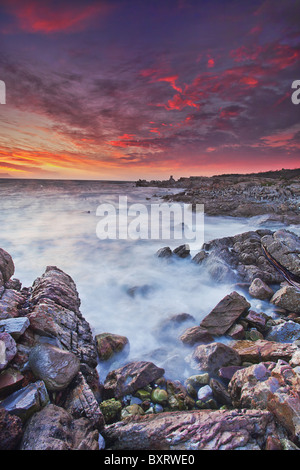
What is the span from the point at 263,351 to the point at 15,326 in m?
3.96

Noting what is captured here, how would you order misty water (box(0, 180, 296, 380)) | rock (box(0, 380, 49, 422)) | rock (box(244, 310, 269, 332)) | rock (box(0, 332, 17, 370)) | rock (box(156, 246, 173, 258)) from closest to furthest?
rock (box(0, 380, 49, 422))
rock (box(0, 332, 17, 370))
rock (box(244, 310, 269, 332))
misty water (box(0, 180, 296, 380))
rock (box(156, 246, 173, 258))

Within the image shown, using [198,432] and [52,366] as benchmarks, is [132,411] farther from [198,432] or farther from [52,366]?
[52,366]

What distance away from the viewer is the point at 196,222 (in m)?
16.7

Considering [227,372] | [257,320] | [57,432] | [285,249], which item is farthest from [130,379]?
[285,249]

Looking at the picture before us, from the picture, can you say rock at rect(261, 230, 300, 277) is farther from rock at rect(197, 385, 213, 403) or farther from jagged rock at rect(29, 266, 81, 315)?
jagged rock at rect(29, 266, 81, 315)

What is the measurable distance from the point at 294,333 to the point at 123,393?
3.52 m

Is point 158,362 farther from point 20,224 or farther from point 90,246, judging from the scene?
point 20,224

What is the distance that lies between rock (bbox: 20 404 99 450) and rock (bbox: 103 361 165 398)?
918 millimetres

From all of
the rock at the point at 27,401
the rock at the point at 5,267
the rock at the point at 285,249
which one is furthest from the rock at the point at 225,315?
the rock at the point at 5,267

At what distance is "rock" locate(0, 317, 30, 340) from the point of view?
2.79 metres

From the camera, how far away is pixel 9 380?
2371mm

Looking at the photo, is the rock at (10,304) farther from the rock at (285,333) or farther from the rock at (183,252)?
the rock at (183,252)

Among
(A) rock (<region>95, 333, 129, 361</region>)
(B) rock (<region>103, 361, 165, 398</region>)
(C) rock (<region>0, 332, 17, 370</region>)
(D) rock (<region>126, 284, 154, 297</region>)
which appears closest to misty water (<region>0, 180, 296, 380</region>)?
(D) rock (<region>126, 284, 154, 297</region>)
